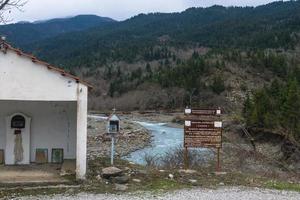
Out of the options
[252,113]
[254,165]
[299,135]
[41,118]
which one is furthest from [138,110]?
[41,118]

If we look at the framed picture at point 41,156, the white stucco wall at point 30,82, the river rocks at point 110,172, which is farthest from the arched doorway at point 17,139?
the river rocks at point 110,172

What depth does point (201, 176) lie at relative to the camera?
1644 centimetres

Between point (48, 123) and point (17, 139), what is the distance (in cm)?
110

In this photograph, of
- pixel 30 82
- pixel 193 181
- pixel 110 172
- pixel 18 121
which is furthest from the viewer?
pixel 18 121

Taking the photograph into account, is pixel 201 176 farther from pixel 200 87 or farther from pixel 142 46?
pixel 142 46

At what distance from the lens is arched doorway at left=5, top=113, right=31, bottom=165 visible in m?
17.2

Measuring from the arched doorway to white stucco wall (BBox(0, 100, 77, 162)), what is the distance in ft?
0.49

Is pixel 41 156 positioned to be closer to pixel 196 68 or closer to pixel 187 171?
pixel 187 171

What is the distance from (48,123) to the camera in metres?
17.7

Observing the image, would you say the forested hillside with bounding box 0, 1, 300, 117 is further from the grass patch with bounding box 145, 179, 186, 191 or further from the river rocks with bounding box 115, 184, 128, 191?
the river rocks with bounding box 115, 184, 128, 191

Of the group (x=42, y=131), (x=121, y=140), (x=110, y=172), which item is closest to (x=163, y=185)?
(x=110, y=172)

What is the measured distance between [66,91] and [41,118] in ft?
8.76

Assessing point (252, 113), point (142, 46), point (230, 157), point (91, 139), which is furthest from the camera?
point (142, 46)

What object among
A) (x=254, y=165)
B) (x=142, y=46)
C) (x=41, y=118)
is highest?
(x=142, y=46)
